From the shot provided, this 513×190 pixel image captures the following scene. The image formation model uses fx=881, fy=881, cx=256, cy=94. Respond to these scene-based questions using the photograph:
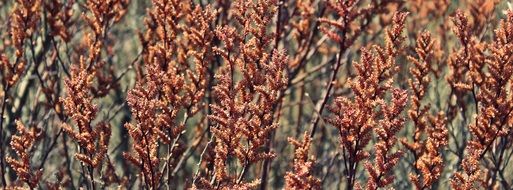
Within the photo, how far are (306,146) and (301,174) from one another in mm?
357

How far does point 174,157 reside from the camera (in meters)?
3.73

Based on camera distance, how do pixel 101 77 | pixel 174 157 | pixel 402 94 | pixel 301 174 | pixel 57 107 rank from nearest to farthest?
pixel 301 174 → pixel 402 94 → pixel 174 157 → pixel 57 107 → pixel 101 77

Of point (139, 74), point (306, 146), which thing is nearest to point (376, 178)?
point (306, 146)

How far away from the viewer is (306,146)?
303 centimetres

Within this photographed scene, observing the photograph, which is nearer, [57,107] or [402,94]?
[402,94]

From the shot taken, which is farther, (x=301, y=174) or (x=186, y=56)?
(x=186, y=56)

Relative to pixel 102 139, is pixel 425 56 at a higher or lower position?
higher

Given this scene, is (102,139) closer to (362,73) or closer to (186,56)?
(186,56)

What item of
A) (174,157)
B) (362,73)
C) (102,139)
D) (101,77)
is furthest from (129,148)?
(362,73)

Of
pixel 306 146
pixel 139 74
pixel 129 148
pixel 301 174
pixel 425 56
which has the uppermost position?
pixel 129 148

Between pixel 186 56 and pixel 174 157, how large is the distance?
1.42 feet

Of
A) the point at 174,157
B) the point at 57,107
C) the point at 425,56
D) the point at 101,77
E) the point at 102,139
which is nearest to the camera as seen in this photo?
the point at 102,139

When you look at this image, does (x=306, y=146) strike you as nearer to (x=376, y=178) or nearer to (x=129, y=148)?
(x=376, y=178)

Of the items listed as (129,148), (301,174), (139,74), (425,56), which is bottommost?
(301,174)
